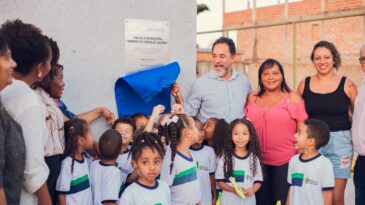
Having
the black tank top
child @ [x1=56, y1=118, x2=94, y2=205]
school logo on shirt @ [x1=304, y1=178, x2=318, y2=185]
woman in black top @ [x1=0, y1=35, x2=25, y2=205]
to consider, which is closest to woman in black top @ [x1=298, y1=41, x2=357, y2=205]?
the black tank top

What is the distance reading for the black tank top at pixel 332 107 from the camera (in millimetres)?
4383

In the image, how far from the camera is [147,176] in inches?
132

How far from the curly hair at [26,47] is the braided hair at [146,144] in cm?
108

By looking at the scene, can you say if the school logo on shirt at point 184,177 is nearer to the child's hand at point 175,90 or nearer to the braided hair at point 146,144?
the braided hair at point 146,144

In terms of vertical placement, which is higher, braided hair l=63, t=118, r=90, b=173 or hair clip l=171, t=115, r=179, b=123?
hair clip l=171, t=115, r=179, b=123

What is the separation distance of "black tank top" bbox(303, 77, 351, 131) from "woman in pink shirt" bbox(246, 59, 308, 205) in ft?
0.36

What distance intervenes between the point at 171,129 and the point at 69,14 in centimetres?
147

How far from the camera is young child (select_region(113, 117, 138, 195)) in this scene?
13.7 ft

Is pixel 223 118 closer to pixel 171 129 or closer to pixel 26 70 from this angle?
pixel 171 129

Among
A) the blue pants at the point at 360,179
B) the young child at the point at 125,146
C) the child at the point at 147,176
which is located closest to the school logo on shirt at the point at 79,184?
the child at the point at 147,176

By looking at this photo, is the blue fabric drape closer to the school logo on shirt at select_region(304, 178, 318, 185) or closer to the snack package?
the snack package

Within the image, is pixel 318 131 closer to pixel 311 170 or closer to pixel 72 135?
pixel 311 170

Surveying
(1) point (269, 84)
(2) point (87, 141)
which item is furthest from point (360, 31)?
(2) point (87, 141)

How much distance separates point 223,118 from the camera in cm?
466
